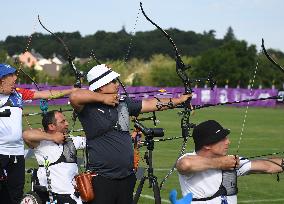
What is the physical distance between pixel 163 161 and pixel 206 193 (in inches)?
394

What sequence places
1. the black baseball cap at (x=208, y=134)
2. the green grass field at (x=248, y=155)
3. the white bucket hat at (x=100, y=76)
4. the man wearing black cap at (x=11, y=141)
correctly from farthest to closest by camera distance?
1. the green grass field at (x=248, y=155)
2. the man wearing black cap at (x=11, y=141)
3. the white bucket hat at (x=100, y=76)
4. the black baseball cap at (x=208, y=134)

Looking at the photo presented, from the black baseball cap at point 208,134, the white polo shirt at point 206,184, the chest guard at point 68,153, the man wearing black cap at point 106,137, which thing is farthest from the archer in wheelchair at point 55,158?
the black baseball cap at point 208,134

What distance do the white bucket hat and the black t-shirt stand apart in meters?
0.19

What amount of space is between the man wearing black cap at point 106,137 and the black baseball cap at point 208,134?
113 cm

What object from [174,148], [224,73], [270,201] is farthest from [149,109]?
[224,73]

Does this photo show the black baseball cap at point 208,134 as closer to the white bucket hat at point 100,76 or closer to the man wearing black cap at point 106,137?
the man wearing black cap at point 106,137

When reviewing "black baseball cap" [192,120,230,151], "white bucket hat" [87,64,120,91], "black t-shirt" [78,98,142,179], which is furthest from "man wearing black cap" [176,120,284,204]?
"white bucket hat" [87,64,120,91]

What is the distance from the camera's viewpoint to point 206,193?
16.2 ft

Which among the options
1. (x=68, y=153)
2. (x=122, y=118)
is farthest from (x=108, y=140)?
(x=68, y=153)

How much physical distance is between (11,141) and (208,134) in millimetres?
3274

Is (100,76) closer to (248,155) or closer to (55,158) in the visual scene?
(55,158)

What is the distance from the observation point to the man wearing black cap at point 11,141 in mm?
7508

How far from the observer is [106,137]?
5.91 m

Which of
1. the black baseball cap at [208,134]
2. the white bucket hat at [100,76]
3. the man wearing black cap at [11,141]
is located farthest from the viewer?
the man wearing black cap at [11,141]
